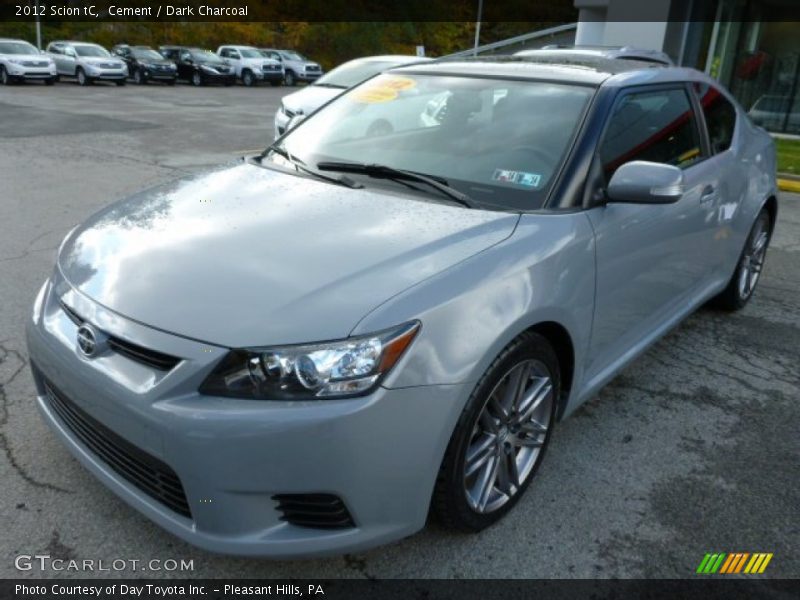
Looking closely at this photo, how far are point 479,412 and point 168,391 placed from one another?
3.14ft

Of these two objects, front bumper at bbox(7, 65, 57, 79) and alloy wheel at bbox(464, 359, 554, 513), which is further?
front bumper at bbox(7, 65, 57, 79)

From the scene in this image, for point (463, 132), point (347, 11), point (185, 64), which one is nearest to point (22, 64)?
point (185, 64)

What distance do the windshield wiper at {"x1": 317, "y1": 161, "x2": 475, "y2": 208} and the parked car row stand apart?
24246 mm

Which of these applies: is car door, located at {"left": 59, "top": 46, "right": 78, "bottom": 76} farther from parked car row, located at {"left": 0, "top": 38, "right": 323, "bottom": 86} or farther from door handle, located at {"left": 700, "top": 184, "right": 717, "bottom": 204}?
door handle, located at {"left": 700, "top": 184, "right": 717, "bottom": 204}

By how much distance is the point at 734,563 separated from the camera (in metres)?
2.42

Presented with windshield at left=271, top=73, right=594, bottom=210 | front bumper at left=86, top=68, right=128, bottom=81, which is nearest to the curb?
windshield at left=271, top=73, right=594, bottom=210

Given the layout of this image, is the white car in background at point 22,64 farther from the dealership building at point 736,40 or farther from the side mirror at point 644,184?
the side mirror at point 644,184

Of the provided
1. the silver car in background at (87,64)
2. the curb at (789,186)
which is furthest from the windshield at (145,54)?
the curb at (789,186)

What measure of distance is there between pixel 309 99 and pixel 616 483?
332 inches

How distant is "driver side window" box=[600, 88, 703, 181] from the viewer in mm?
2973

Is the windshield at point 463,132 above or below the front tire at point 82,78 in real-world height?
above

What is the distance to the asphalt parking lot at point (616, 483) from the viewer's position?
2.34 meters

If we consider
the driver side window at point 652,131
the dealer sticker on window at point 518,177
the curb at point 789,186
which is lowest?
the curb at point 789,186

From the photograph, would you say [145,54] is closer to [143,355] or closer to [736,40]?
[736,40]
